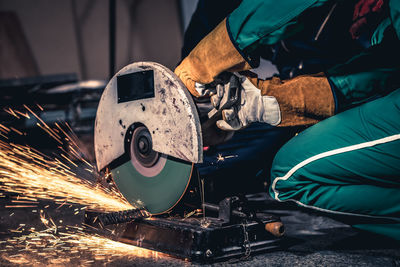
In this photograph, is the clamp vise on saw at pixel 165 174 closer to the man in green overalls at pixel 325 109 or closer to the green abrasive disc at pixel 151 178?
the green abrasive disc at pixel 151 178

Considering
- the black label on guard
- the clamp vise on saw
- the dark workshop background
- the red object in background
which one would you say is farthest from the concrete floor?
the dark workshop background

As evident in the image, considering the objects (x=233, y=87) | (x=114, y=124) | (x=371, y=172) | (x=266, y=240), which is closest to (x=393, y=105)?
(x=371, y=172)

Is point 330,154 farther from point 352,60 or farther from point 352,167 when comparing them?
point 352,60

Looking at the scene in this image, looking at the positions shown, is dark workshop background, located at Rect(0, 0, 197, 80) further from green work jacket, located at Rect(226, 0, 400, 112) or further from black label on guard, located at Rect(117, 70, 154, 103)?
green work jacket, located at Rect(226, 0, 400, 112)

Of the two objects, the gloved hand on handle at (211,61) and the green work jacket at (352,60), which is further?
the gloved hand on handle at (211,61)

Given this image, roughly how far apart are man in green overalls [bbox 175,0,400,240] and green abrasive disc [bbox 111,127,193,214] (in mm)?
299

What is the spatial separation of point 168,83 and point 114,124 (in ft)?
1.41

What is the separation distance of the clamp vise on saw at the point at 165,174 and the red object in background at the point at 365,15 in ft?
2.41

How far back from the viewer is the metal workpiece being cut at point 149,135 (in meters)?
1.65

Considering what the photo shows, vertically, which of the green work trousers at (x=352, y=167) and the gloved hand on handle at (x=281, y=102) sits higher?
the gloved hand on handle at (x=281, y=102)

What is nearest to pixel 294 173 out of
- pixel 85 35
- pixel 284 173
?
pixel 284 173

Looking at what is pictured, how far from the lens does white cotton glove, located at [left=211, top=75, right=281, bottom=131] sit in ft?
5.55

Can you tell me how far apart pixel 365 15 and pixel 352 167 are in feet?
2.57

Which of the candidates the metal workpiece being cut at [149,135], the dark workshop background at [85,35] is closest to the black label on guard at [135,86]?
the metal workpiece being cut at [149,135]
